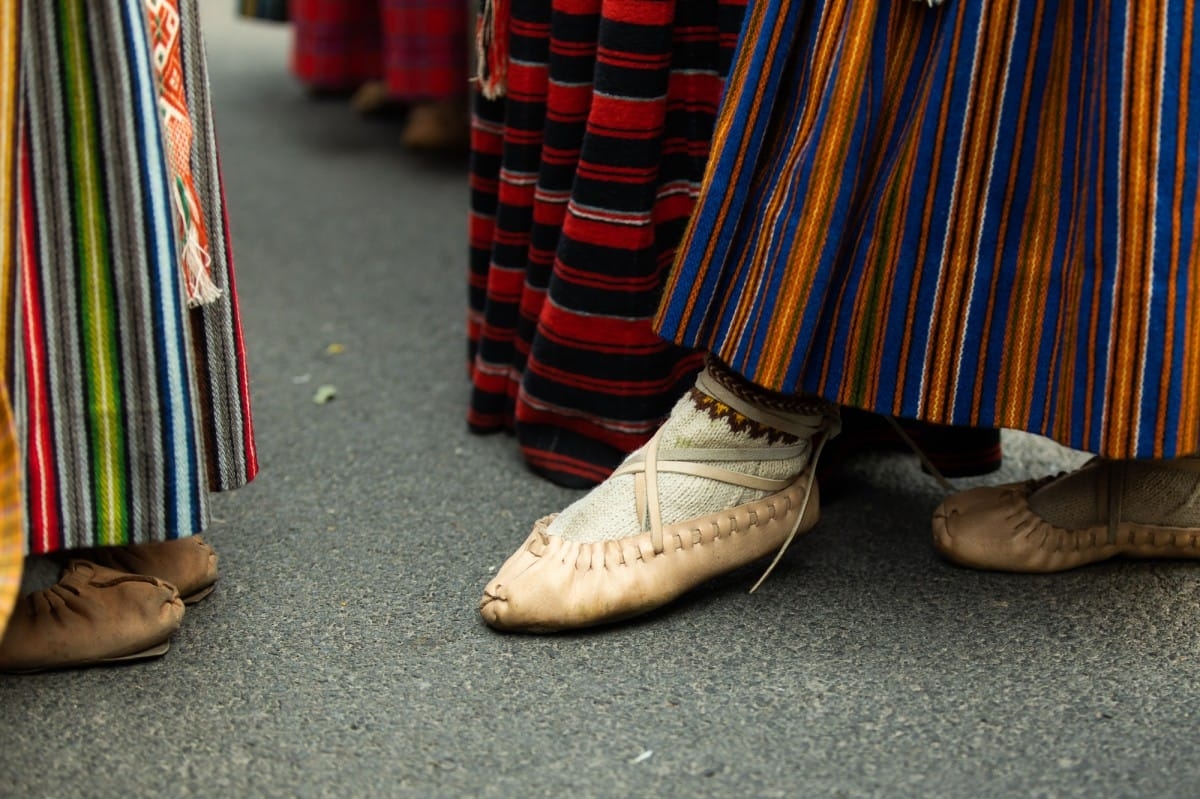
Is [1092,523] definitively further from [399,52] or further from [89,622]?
[399,52]

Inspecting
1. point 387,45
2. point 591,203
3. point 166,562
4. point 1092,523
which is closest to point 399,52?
point 387,45

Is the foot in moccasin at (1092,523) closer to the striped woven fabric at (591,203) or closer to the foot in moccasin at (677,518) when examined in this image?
the foot in moccasin at (677,518)

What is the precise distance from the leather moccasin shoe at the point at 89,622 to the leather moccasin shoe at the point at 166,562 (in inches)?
1.8

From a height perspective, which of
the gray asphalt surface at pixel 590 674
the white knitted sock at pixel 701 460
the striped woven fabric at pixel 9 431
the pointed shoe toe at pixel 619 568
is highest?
the striped woven fabric at pixel 9 431

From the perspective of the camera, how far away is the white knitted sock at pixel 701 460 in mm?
962

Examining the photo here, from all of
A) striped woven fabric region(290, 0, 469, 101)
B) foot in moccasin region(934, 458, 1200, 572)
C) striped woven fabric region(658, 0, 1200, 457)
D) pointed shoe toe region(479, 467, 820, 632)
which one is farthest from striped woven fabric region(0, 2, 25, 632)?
striped woven fabric region(290, 0, 469, 101)

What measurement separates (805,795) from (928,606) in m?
0.25

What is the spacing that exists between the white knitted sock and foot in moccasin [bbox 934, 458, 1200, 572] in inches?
6.3

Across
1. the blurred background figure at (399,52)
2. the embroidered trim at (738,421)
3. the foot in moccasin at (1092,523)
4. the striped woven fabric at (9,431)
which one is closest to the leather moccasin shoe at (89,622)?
the striped woven fabric at (9,431)

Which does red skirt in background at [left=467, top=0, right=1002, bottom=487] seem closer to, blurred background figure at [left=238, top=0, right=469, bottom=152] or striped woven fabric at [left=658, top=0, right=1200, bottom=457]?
striped woven fabric at [left=658, top=0, right=1200, bottom=457]

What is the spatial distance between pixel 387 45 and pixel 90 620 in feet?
5.18

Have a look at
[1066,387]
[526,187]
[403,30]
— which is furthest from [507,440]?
[403,30]

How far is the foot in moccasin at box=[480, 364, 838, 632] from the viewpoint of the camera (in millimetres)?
922

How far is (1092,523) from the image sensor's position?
3.35 feet
